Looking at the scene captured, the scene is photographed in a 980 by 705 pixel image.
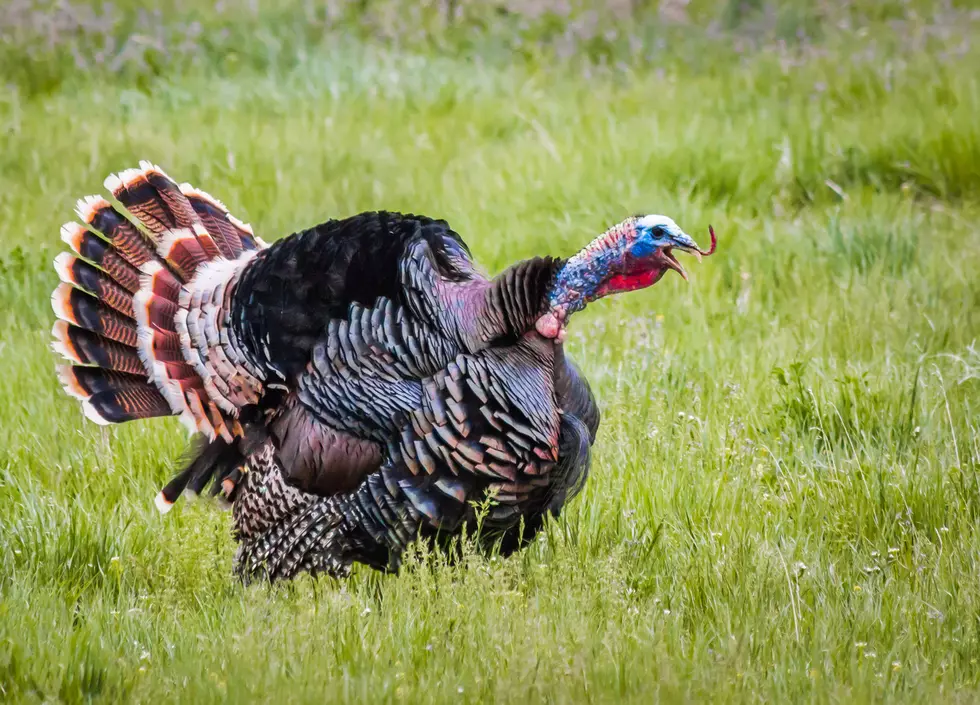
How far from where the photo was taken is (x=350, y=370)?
350 centimetres

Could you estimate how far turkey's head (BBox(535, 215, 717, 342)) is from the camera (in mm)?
3359

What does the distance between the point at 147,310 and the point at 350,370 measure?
76cm

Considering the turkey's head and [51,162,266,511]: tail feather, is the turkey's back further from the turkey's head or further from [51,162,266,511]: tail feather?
[51,162,266,511]: tail feather

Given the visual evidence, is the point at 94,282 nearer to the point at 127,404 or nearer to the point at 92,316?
the point at 92,316

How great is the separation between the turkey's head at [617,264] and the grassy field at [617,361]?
A: 2.49 ft

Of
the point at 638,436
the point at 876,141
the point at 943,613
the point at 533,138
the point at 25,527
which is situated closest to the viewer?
the point at 943,613

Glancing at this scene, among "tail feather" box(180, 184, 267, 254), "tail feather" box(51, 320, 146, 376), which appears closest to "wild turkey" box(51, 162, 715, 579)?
"tail feather" box(51, 320, 146, 376)

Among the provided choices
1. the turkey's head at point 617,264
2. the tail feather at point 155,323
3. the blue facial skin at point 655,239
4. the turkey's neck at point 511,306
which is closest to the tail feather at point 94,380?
the tail feather at point 155,323

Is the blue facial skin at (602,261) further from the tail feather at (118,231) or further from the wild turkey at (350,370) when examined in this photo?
the tail feather at (118,231)

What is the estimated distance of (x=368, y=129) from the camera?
7.55 metres

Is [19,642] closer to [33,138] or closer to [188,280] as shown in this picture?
[188,280]

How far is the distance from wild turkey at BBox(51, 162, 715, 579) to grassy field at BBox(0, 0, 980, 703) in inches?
7.2

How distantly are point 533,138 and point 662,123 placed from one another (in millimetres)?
821

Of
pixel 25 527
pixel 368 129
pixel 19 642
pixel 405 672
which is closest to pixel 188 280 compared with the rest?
pixel 25 527
